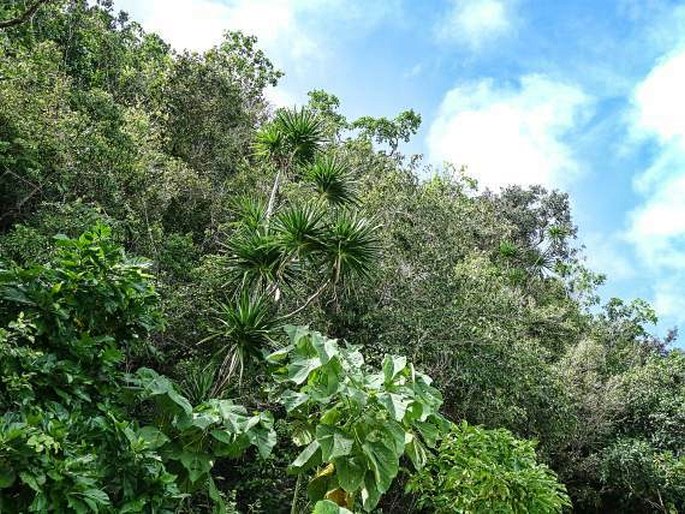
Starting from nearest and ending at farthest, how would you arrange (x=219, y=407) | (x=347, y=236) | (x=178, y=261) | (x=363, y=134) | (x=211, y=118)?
(x=219, y=407) → (x=347, y=236) → (x=178, y=261) → (x=211, y=118) → (x=363, y=134)

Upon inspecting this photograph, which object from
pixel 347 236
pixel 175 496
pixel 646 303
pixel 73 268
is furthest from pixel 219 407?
pixel 646 303

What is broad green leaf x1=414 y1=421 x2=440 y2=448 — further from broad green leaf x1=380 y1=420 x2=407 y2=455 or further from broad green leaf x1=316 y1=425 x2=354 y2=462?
broad green leaf x1=316 y1=425 x2=354 y2=462

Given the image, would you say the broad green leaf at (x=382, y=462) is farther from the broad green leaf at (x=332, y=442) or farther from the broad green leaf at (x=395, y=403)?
the broad green leaf at (x=395, y=403)

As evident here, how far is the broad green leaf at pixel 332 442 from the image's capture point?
3.23 m

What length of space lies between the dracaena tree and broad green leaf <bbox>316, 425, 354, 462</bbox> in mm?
1962

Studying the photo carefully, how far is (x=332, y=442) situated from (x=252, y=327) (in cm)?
215

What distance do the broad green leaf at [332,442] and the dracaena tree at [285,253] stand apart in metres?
1.96

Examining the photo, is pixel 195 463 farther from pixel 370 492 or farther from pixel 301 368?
pixel 370 492

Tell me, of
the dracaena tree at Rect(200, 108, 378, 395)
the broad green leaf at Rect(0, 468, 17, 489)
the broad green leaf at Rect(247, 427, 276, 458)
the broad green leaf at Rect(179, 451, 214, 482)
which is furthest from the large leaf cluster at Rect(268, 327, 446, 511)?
the dracaena tree at Rect(200, 108, 378, 395)

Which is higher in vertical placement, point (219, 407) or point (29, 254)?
point (29, 254)

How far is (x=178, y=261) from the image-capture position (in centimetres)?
752

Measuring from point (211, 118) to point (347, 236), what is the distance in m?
5.09

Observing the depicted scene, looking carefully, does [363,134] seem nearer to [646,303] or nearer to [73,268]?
[646,303]

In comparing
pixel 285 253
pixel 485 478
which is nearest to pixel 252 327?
pixel 285 253
